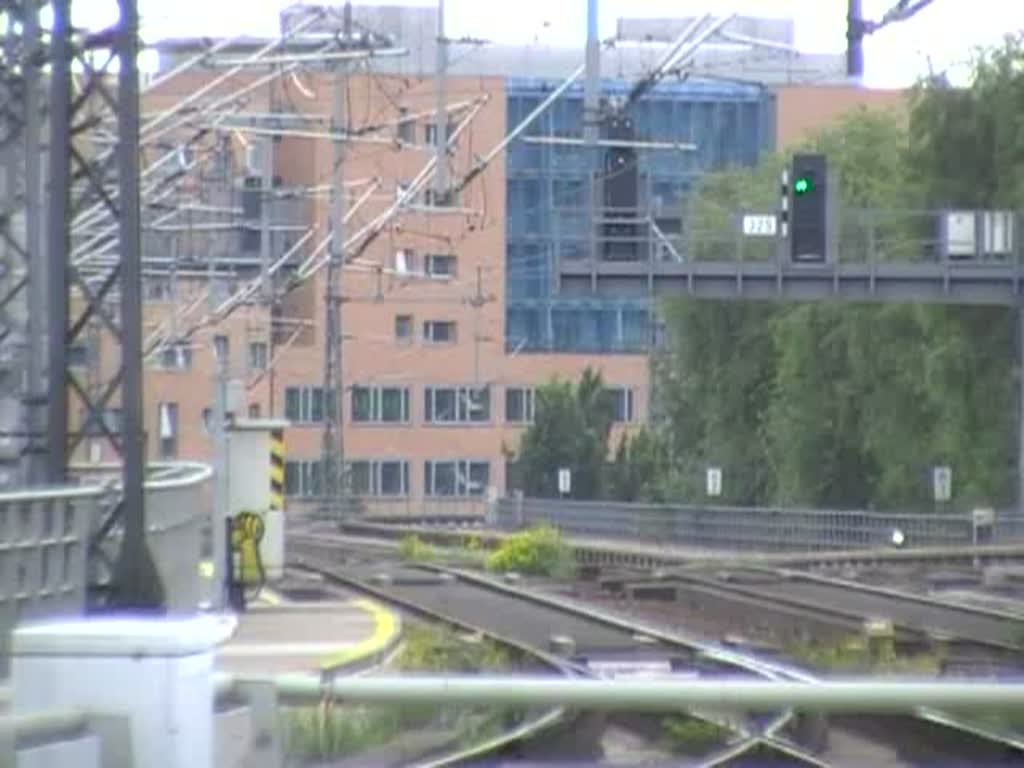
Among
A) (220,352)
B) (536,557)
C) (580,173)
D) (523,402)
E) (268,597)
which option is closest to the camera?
(268,597)

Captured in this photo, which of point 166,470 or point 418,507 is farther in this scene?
point 418,507

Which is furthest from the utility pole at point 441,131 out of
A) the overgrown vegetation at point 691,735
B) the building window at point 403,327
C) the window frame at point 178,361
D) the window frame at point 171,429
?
the building window at point 403,327

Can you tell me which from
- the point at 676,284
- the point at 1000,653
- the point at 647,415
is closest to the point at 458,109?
the point at 676,284

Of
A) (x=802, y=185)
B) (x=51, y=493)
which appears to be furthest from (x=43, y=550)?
(x=802, y=185)

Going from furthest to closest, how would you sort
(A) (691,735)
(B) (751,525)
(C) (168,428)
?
(B) (751,525) → (C) (168,428) → (A) (691,735)

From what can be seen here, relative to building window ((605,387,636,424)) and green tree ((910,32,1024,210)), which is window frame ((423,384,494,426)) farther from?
green tree ((910,32,1024,210))

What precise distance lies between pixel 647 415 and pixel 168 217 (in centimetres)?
4157

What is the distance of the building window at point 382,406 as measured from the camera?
8050 cm

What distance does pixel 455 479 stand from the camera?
8419cm

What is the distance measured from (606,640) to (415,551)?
75.8 ft

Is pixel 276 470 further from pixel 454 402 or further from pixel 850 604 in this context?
pixel 454 402

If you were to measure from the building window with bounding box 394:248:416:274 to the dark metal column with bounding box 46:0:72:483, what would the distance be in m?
39.5

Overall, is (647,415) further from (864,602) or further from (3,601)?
(3,601)

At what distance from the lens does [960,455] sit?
61656mm
